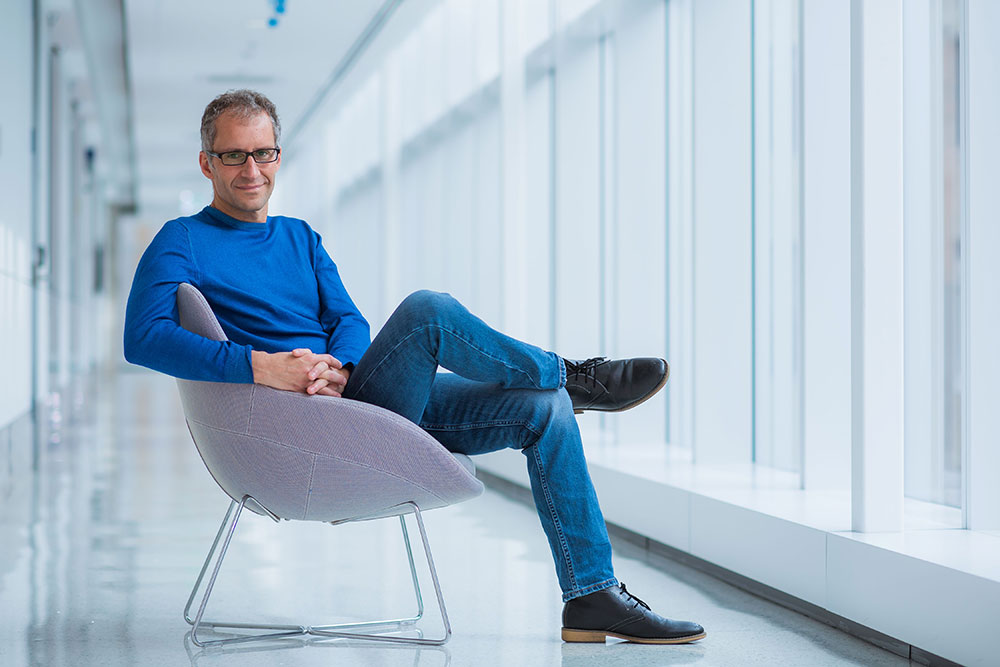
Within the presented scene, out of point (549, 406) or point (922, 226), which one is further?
point (922, 226)

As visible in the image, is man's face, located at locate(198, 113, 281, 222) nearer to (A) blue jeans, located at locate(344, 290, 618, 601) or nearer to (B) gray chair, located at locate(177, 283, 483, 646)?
(B) gray chair, located at locate(177, 283, 483, 646)

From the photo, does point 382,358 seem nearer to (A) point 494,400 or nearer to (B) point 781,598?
(A) point 494,400

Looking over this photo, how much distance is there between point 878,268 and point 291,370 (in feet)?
4.38

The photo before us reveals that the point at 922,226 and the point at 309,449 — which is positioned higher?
the point at 922,226

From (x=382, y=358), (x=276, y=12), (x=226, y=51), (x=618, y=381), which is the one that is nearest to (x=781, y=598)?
(x=618, y=381)

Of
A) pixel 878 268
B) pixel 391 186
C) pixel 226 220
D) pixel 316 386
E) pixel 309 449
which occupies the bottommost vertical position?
pixel 309 449

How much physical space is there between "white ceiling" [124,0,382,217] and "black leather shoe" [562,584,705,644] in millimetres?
6155

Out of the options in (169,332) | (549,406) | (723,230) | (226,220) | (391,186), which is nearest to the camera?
(169,332)

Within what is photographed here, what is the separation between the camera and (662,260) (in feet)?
14.9

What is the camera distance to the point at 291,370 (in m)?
2.18

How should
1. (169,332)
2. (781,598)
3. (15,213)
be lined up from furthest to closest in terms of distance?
(15,213)
(781,598)
(169,332)

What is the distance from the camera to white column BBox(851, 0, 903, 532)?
8.04 feet

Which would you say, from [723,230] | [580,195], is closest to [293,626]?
[723,230]

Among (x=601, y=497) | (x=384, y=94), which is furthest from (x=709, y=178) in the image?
(x=384, y=94)
